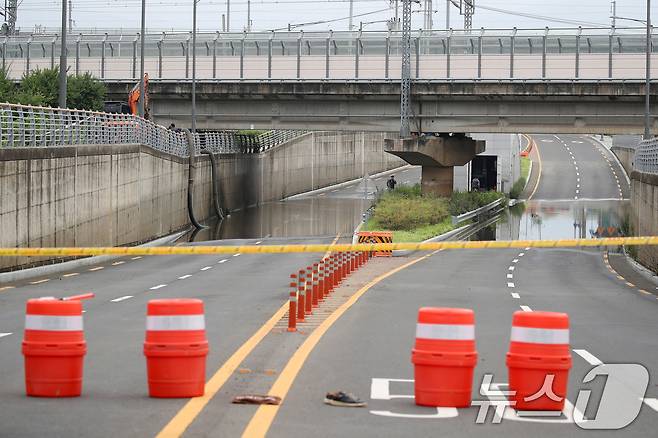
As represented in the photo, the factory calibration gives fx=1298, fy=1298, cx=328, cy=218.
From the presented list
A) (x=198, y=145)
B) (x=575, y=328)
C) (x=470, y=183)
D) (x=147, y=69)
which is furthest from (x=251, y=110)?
(x=575, y=328)

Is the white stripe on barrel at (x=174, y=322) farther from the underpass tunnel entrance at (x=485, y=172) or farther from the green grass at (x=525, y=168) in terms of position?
the green grass at (x=525, y=168)

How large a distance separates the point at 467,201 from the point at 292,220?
31.3ft

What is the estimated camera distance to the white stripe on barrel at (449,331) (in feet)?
34.4

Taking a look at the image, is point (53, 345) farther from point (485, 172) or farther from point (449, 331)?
point (485, 172)

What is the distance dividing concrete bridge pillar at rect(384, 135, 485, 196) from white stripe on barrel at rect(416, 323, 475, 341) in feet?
173

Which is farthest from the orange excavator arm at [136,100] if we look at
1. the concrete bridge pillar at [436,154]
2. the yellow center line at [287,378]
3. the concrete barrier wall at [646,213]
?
the yellow center line at [287,378]

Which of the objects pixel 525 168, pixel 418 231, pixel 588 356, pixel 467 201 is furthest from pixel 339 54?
pixel 588 356

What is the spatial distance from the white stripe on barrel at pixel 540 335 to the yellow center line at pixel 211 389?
8.63 feet

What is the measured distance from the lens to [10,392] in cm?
1130

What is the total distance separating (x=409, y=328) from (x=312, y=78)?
49295mm

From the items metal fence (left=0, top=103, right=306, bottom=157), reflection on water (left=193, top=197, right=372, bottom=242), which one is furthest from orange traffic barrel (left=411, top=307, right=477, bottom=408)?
reflection on water (left=193, top=197, right=372, bottom=242)

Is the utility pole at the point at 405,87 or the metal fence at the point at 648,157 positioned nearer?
the metal fence at the point at 648,157

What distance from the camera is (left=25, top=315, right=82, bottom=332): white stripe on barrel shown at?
10.8m

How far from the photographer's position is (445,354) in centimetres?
1048
